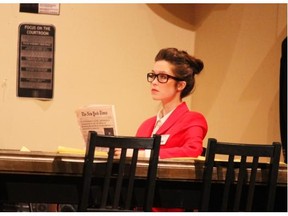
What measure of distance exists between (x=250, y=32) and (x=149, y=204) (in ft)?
7.42

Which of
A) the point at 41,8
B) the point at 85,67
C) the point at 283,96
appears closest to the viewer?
the point at 283,96

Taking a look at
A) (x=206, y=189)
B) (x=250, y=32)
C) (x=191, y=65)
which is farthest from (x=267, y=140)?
(x=206, y=189)

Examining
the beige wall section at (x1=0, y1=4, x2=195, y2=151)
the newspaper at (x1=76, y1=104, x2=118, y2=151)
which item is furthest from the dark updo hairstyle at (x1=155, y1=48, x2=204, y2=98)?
the beige wall section at (x1=0, y1=4, x2=195, y2=151)

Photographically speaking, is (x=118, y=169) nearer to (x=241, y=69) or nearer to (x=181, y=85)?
(x=181, y=85)

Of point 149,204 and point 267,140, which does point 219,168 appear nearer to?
point 149,204

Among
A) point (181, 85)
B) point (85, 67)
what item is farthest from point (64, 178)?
point (85, 67)

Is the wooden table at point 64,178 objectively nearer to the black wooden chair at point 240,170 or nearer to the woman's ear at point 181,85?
the black wooden chair at point 240,170

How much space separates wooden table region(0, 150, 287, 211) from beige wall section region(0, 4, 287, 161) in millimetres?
1722

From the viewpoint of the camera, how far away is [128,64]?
4711 millimetres

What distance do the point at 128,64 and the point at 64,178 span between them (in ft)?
8.10

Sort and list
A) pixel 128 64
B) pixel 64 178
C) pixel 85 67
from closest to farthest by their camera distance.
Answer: pixel 64 178 → pixel 85 67 → pixel 128 64

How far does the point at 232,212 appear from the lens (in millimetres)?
2262

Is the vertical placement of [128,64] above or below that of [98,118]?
above

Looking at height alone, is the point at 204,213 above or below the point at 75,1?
below
